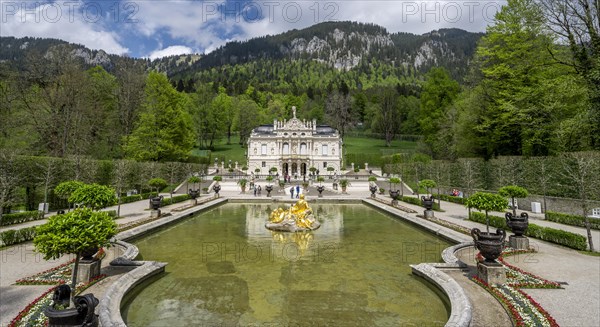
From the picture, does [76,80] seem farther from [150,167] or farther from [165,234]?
[165,234]

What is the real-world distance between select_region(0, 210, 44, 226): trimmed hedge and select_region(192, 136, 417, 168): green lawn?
48016 mm

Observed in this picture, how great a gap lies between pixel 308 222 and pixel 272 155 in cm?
4756

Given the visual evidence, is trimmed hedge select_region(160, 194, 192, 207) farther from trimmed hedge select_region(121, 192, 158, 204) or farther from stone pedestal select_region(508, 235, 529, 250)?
stone pedestal select_region(508, 235, 529, 250)

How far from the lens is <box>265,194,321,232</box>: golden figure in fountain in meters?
15.5

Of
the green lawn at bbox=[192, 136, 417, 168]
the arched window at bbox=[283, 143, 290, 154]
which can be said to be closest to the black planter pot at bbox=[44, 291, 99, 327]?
the arched window at bbox=[283, 143, 290, 154]

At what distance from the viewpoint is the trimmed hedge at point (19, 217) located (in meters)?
15.5

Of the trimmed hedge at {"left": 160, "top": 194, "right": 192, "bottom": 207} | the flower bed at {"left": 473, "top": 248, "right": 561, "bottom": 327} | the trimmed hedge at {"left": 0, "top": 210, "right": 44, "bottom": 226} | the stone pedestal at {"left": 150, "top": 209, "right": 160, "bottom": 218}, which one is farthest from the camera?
the trimmed hedge at {"left": 160, "top": 194, "right": 192, "bottom": 207}

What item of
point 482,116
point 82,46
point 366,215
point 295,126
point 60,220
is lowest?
point 366,215

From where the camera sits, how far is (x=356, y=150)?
245 ft

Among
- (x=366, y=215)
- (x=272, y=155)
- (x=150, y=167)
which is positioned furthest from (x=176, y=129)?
(x=366, y=215)

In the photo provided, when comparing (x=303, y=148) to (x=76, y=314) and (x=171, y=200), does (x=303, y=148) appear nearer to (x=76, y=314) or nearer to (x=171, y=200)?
(x=171, y=200)

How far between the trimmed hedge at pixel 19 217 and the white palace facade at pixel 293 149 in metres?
44.3

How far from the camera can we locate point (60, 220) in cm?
618

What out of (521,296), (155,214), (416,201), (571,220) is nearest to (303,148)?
(416,201)
